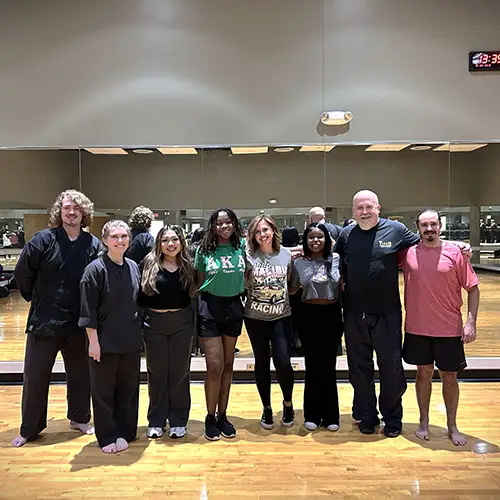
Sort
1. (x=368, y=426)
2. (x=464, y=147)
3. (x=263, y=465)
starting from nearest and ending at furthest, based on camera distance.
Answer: (x=263, y=465) → (x=368, y=426) → (x=464, y=147)

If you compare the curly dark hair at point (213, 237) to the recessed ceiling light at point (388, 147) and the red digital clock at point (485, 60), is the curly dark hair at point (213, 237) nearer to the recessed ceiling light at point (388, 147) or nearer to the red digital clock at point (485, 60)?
the recessed ceiling light at point (388, 147)

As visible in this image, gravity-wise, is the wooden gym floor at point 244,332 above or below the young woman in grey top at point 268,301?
below

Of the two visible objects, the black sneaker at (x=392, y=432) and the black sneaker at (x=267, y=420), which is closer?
the black sneaker at (x=392, y=432)

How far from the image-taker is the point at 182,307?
10.2 feet

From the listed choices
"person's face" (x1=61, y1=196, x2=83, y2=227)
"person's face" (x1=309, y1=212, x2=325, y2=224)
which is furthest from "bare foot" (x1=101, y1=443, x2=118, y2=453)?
"person's face" (x1=309, y1=212, x2=325, y2=224)

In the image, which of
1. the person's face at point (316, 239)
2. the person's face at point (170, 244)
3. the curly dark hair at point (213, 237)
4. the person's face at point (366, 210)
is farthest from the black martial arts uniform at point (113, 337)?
the person's face at point (366, 210)

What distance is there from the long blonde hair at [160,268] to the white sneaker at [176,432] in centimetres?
97

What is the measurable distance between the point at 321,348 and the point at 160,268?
4.15 ft

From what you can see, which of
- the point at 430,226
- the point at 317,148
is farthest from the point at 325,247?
the point at 317,148

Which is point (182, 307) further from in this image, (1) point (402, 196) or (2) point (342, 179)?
(1) point (402, 196)

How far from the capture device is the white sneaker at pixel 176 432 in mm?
3188

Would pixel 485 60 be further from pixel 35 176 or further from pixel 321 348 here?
pixel 35 176

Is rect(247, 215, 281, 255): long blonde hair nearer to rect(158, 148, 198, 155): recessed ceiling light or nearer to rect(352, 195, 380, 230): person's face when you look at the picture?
rect(352, 195, 380, 230): person's face

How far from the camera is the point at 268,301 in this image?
3178 millimetres
